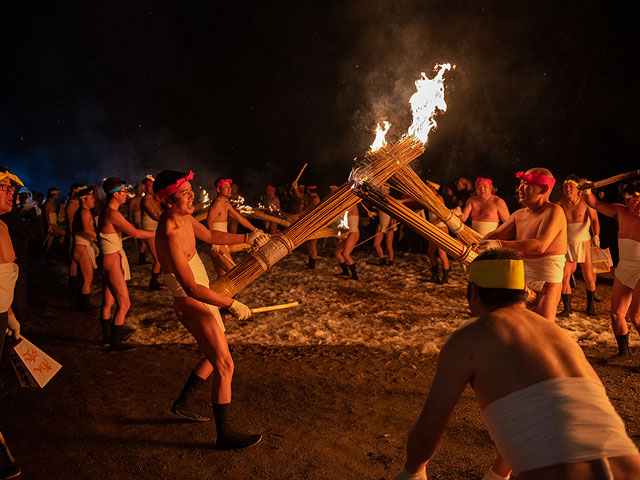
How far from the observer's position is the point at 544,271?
188 inches

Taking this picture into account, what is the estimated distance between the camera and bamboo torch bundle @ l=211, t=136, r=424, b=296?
405cm

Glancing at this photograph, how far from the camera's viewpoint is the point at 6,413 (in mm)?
4461

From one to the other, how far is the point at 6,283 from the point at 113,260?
2.77 m

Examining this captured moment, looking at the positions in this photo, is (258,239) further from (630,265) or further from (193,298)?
(630,265)

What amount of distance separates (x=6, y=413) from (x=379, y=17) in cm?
2023

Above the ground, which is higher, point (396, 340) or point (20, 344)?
point (20, 344)

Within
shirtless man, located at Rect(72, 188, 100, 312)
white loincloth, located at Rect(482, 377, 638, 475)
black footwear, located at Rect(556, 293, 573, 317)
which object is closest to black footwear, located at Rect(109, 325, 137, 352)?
shirtless man, located at Rect(72, 188, 100, 312)

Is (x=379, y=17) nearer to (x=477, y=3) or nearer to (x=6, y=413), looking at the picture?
(x=477, y=3)

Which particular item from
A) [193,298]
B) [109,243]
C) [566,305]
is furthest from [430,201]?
[109,243]

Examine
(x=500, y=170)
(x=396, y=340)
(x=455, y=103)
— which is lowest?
(x=396, y=340)

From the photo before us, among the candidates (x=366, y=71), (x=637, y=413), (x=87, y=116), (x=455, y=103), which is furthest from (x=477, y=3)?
(x=87, y=116)

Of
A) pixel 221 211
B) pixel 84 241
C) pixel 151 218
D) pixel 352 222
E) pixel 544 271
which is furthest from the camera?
pixel 352 222

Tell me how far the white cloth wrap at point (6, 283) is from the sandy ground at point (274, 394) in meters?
1.25

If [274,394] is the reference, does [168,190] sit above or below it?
above
